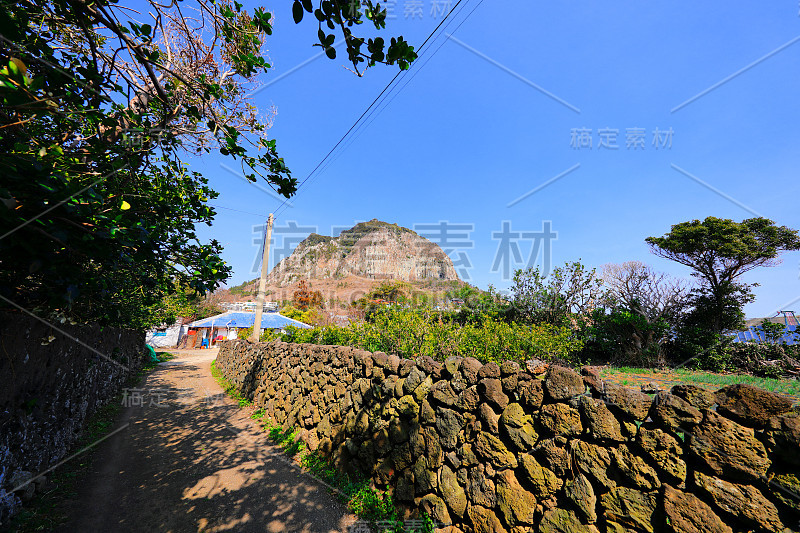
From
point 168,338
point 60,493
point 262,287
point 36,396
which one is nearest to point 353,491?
point 60,493

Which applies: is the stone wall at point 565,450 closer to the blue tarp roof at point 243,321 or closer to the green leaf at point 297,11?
the green leaf at point 297,11

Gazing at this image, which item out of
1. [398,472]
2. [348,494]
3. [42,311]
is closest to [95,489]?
[42,311]

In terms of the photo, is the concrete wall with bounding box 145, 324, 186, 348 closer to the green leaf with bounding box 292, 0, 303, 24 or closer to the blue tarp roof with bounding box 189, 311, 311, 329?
the blue tarp roof with bounding box 189, 311, 311, 329

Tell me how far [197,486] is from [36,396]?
229 cm

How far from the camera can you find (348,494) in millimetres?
3975

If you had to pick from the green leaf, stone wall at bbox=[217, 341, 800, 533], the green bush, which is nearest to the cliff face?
the green bush

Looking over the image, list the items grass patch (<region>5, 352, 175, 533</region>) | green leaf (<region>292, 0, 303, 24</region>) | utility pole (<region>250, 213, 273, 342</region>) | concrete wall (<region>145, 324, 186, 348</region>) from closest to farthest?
green leaf (<region>292, 0, 303, 24</region>), grass patch (<region>5, 352, 175, 533</region>), utility pole (<region>250, 213, 273, 342</region>), concrete wall (<region>145, 324, 186, 348</region>)

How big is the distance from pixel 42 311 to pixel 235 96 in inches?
139

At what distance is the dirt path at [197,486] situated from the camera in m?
3.39

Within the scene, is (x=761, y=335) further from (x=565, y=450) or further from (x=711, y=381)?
(x=565, y=450)

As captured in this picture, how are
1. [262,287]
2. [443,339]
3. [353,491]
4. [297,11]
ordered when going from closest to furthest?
[297,11]
[353,491]
[443,339]
[262,287]

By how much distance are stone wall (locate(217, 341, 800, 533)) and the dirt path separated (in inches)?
34.0

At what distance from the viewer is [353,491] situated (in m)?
3.98

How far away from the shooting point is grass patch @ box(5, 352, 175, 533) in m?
3.04
